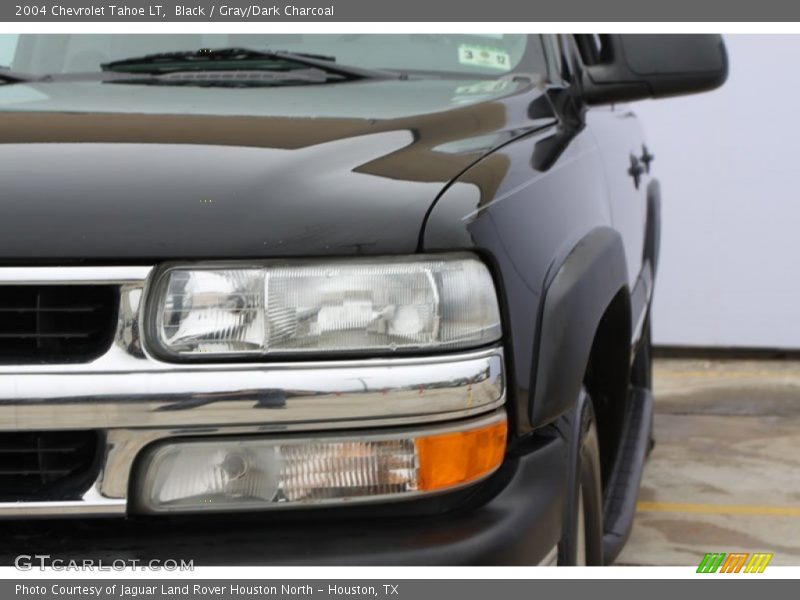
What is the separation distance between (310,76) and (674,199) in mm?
4806

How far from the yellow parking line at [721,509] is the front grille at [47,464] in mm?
2875

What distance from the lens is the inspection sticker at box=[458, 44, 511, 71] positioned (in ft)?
9.04

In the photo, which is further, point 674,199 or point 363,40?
point 674,199

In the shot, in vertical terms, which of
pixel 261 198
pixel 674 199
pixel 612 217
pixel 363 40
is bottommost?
pixel 674 199

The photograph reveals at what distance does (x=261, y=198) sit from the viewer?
1.66 metres

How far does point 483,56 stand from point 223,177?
123 centimetres

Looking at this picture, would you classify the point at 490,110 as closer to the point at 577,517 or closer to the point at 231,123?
the point at 231,123

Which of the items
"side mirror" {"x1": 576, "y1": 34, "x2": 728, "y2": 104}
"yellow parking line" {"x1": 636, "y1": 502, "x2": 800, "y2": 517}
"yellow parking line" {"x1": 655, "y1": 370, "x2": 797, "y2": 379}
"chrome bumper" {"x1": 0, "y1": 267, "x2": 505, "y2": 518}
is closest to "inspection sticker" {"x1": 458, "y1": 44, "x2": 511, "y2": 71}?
"side mirror" {"x1": 576, "y1": 34, "x2": 728, "y2": 104}

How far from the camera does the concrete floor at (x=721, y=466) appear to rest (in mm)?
3861

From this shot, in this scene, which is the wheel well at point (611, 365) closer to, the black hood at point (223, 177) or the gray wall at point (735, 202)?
the black hood at point (223, 177)

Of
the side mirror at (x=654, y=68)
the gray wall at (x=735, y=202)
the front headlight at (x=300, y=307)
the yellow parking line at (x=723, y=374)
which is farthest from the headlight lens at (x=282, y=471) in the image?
the gray wall at (x=735, y=202)

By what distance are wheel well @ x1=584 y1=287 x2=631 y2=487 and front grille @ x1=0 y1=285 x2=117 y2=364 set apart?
1.31 m

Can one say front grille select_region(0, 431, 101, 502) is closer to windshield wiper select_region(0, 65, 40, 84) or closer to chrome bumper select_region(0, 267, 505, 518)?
chrome bumper select_region(0, 267, 505, 518)

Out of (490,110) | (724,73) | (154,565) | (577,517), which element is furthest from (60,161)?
(724,73)
